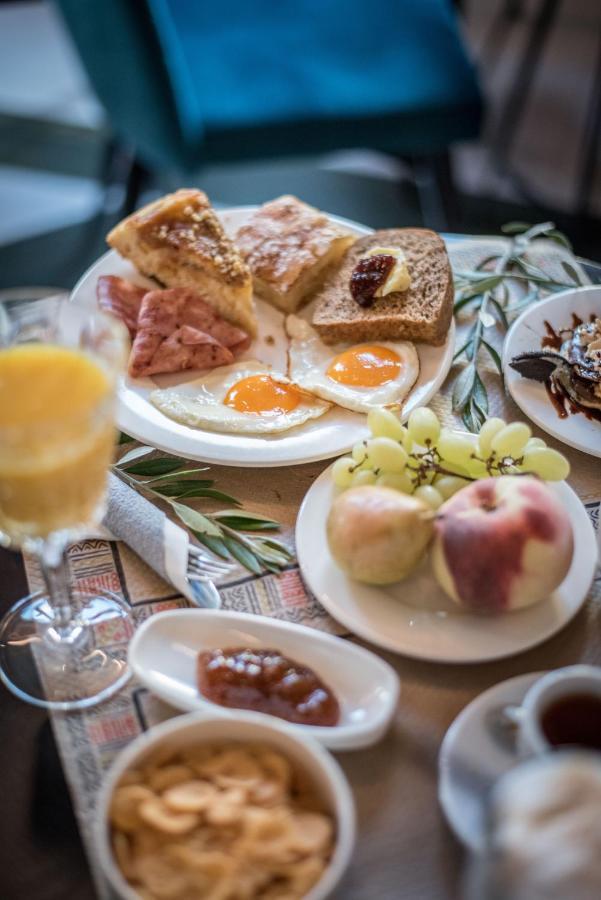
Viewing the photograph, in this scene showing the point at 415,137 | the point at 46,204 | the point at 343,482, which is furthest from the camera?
the point at 46,204

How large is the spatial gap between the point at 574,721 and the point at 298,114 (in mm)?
2073

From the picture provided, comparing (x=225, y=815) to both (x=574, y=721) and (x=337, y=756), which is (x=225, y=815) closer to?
(x=337, y=756)

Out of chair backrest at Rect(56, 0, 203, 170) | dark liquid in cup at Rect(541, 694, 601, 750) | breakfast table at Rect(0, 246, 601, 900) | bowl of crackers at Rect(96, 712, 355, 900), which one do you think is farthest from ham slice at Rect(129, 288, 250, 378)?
chair backrest at Rect(56, 0, 203, 170)

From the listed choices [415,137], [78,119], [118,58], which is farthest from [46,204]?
[415,137]

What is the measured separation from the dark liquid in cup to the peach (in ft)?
0.51

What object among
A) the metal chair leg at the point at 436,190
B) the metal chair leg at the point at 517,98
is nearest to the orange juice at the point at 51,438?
Result: the metal chair leg at the point at 436,190

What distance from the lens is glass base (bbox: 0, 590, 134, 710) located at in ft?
3.64

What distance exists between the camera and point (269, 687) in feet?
3.42

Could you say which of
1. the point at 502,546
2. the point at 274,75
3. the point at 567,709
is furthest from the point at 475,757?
the point at 274,75

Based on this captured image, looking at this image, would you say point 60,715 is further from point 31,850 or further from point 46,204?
point 46,204

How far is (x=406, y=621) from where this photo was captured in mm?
1113

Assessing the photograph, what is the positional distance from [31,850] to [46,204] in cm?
303

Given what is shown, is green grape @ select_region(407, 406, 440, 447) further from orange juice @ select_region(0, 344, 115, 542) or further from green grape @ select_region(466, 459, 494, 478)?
orange juice @ select_region(0, 344, 115, 542)

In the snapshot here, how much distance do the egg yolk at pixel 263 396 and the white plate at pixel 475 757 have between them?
595 mm
